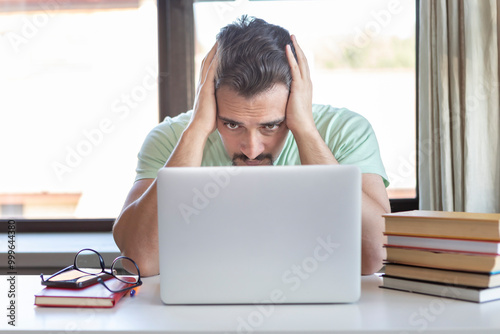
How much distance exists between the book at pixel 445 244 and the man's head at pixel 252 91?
0.61 m

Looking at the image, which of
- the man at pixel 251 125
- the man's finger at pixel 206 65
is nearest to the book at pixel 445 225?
the man at pixel 251 125

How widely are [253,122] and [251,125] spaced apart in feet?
0.04

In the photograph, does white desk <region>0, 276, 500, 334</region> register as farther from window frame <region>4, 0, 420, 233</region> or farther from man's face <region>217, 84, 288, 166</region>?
window frame <region>4, 0, 420, 233</region>

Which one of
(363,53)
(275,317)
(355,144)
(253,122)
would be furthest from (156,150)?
(363,53)

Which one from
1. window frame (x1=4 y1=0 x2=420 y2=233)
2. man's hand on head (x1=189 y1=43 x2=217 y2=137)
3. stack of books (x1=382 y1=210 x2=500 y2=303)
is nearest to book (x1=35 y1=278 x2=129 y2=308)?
stack of books (x1=382 y1=210 x2=500 y2=303)

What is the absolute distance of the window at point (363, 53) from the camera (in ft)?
8.17

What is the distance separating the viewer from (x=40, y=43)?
256cm

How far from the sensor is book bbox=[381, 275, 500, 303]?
2.76ft

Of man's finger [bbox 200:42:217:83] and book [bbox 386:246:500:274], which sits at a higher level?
man's finger [bbox 200:42:217:83]

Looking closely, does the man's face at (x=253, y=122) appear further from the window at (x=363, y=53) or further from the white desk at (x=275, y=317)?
the window at (x=363, y=53)

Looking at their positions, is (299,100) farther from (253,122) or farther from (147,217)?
(147,217)

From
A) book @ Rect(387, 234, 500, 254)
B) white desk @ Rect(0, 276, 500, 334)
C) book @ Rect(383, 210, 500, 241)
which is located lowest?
white desk @ Rect(0, 276, 500, 334)

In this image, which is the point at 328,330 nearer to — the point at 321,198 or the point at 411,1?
the point at 321,198

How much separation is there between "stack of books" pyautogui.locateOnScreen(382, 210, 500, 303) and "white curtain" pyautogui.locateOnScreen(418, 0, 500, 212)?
1.39 meters
